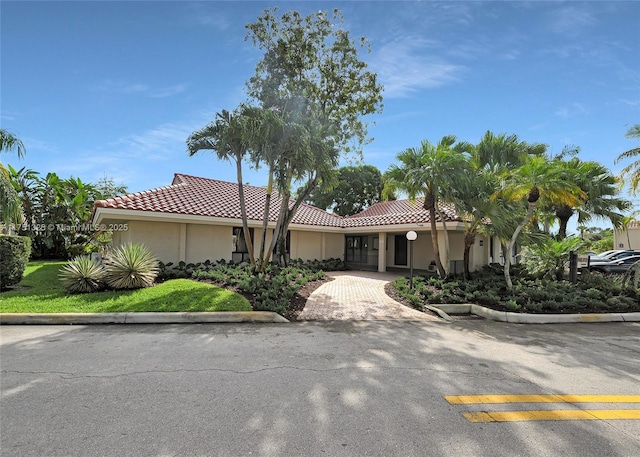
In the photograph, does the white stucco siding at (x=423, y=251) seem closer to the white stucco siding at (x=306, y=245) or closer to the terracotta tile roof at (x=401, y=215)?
the terracotta tile roof at (x=401, y=215)

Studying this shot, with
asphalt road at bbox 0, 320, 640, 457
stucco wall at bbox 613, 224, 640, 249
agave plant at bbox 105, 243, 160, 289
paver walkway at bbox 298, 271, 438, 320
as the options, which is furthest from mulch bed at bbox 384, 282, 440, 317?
stucco wall at bbox 613, 224, 640, 249

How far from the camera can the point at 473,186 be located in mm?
12125

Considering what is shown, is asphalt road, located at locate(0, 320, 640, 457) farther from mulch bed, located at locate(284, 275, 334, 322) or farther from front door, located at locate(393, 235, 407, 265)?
front door, located at locate(393, 235, 407, 265)

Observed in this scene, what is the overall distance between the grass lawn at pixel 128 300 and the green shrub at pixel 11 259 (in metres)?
0.52

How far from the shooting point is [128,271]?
10148 mm

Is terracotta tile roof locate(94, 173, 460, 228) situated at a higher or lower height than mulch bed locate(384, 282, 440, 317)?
higher

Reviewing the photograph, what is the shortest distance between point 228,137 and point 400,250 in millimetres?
14662

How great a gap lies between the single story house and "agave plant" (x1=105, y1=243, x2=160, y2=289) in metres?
2.43

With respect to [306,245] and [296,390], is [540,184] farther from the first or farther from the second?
[306,245]

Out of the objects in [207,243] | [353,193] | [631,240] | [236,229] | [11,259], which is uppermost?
[353,193]

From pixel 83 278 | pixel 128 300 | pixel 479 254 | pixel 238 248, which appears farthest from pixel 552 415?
pixel 479 254

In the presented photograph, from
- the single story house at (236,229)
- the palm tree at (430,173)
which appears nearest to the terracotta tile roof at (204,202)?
the single story house at (236,229)

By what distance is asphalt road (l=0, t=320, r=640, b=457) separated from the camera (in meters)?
2.95

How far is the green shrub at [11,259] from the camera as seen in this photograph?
32.8 ft
